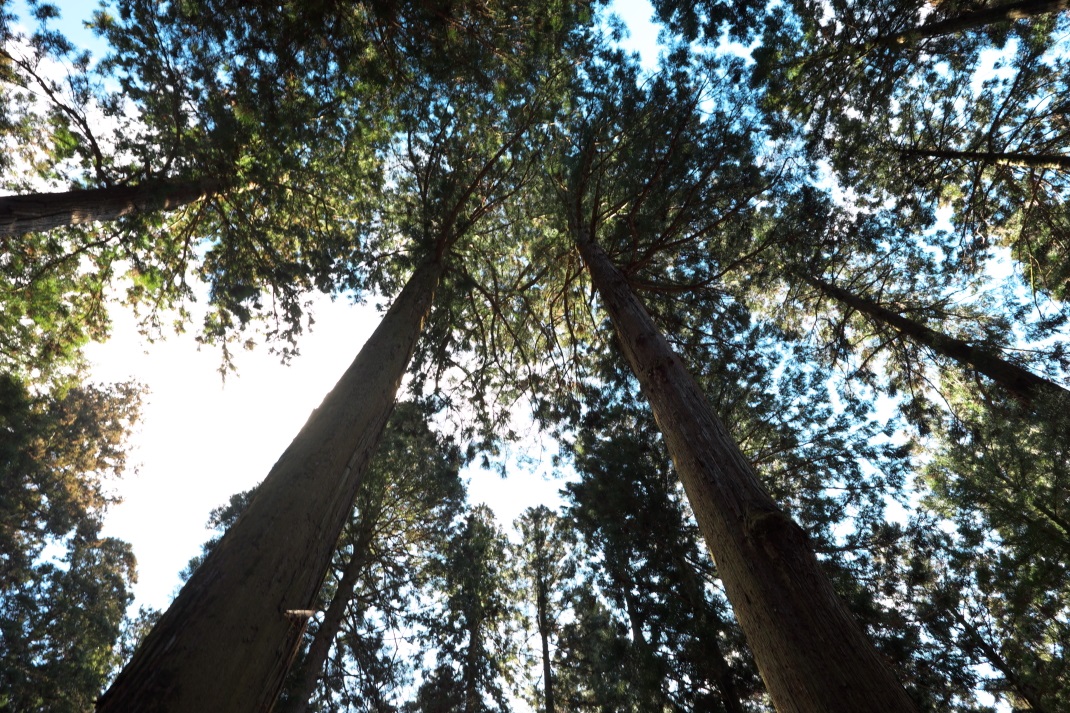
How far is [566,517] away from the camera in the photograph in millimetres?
10305

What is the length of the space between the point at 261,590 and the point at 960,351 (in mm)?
9988

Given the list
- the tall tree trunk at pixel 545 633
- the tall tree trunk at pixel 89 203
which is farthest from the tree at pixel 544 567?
the tall tree trunk at pixel 89 203

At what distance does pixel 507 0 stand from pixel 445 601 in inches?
499

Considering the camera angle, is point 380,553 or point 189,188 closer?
point 189,188

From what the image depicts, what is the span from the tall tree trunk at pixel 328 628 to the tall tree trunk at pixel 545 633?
562 cm

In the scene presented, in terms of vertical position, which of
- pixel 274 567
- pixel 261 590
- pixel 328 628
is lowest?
pixel 261 590

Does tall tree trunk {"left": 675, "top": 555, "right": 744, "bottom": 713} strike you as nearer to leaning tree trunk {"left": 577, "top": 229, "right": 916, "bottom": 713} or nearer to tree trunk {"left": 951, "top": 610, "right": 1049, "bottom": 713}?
tree trunk {"left": 951, "top": 610, "right": 1049, "bottom": 713}

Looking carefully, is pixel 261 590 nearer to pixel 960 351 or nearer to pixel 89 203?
pixel 89 203

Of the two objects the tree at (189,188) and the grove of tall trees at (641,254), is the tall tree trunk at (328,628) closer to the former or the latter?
the grove of tall trees at (641,254)

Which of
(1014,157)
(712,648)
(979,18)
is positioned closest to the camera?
(979,18)

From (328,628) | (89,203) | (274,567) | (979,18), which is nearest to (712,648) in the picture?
(274,567)

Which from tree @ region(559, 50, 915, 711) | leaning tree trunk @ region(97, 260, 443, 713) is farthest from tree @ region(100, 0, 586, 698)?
tree @ region(559, 50, 915, 711)

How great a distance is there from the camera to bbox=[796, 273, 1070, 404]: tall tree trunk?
6895mm

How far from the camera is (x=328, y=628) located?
9.28 meters
